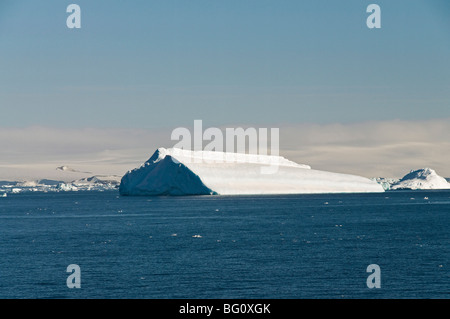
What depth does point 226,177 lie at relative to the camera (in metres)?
105

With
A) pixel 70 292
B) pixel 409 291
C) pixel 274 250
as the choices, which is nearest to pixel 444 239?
pixel 274 250

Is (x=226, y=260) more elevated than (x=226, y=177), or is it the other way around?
(x=226, y=177)

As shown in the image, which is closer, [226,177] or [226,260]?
[226,260]

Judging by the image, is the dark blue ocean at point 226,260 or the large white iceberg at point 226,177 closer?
the dark blue ocean at point 226,260

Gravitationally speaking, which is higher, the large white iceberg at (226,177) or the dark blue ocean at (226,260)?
the large white iceberg at (226,177)

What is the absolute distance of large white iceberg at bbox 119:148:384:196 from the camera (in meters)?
105

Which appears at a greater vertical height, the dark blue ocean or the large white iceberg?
the large white iceberg

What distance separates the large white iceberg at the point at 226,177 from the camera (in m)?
105

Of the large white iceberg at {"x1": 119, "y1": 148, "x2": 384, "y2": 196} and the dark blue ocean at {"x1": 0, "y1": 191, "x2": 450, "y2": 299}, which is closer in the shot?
the dark blue ocean at {"x1": 0, "y1": 191, "x2": 450, "y2": 299}

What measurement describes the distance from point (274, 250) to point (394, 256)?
256 inches
